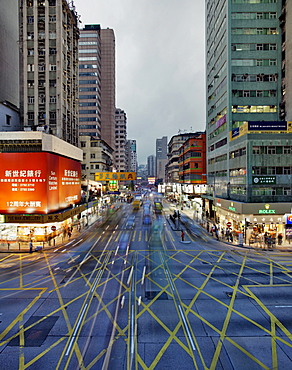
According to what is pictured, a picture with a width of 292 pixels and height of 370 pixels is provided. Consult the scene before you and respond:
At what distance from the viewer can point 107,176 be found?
→ 65.5 m

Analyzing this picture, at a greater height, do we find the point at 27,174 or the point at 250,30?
the point at 250,30

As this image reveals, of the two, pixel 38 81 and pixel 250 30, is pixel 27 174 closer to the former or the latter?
pixel 38 81

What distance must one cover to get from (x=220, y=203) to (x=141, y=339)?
1445 inches

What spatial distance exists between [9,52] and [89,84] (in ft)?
189

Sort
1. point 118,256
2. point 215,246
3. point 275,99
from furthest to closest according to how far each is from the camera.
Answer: point 275,99, point 215,246, point 118,256

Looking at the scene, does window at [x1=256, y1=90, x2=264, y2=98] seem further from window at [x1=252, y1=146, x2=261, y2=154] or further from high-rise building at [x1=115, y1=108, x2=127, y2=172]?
high-rise building at [x1=115, y1=108, x2=127, y2=172]

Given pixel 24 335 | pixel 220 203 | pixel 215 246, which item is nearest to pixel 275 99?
pixel 220 203

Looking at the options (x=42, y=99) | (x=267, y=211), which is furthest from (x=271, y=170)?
(x=42, y=99)

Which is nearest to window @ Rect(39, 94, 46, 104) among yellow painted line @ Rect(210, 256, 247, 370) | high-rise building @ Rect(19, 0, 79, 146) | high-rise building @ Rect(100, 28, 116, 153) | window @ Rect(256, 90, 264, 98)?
high-rise building @ Rect(19, 0, 79, 146)

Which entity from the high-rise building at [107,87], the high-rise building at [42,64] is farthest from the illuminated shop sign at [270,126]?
the high-rise building at [107,87]

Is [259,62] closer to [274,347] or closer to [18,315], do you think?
[274,347]

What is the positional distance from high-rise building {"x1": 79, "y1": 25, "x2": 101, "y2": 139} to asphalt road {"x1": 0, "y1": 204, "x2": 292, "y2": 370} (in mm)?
87599

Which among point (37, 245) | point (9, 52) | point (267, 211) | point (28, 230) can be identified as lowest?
point (37, 245)

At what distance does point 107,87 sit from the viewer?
134000 millimetres
